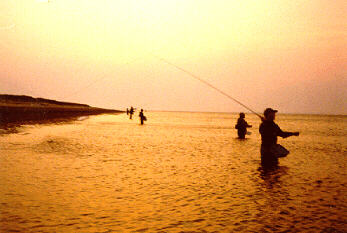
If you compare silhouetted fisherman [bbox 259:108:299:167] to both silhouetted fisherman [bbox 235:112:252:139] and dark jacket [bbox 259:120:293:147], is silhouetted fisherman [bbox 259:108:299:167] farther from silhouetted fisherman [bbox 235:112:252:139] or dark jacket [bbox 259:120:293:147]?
silhouetted fisherman [bbox 235:112:252:139]

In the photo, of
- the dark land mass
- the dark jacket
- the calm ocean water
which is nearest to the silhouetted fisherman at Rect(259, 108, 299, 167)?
the dark jacket

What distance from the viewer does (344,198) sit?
325 inches

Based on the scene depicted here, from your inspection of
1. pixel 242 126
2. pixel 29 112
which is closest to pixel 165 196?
pixel 242 126

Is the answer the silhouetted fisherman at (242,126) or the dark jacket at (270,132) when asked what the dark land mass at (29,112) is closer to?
the silhouetted fisherman at (242,126)

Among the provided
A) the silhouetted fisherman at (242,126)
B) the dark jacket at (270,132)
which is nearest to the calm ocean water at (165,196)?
the dark jacket at (270,132)

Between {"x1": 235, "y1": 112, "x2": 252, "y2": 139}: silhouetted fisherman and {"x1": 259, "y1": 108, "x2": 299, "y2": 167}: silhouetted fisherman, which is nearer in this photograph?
{"x1": 259, "y1": 108, "x2": 299, "y2": 167}: silhouetted fisherman

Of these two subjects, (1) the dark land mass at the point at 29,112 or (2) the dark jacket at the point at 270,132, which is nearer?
(2) the dark jacket at the point at 270,132

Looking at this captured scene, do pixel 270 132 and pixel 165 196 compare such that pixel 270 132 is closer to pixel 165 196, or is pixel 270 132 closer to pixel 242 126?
pixel 165 196

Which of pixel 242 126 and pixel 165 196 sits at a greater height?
pixel 242 126

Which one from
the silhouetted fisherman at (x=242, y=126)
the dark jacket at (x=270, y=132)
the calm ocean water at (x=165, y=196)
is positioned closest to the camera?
the calm ocean water at (x=165, y=196)

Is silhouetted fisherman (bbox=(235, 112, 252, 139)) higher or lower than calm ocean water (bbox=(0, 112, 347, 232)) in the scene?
higher

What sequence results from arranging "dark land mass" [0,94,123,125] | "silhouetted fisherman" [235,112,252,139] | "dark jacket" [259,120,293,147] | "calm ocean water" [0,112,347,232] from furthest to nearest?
1. "dark land mass" [0,94,123,125]
2. "silhouetted fisherman" [235,112,252,139]
3. "dark jacket" [259,120,293,147]
4. "calm ocean water" [0,112,347,232]

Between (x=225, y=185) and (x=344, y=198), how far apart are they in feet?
9.34

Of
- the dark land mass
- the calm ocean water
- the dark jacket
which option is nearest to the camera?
the calm ocean water
